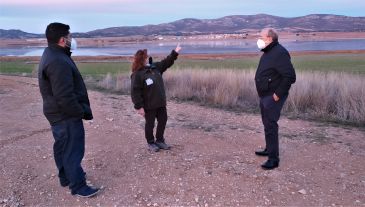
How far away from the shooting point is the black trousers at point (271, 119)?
577 cm

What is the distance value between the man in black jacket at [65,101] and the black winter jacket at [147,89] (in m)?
1.43

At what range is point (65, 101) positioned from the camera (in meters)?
4.61

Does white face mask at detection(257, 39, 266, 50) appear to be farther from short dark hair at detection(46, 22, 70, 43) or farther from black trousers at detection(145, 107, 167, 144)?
short dark hair at detection(46, 22, 70, 43)

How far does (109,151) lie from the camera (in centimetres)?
675

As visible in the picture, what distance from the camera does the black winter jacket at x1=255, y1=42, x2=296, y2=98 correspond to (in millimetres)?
5578

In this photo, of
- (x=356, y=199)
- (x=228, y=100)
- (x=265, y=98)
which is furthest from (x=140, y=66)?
(x=228, y=100)

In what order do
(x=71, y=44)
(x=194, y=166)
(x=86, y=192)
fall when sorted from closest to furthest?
1. (x=71, y=44)
2. (x=86, y=192)
3. (x=194, y=166)

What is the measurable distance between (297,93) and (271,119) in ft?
18.9

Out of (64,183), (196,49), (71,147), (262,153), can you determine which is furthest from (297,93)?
(196,49)

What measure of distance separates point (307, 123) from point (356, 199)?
170 inches

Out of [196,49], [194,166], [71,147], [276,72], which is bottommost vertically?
[196,49]

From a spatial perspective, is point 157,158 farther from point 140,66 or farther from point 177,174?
point 140,66

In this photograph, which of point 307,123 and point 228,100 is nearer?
point 307,123

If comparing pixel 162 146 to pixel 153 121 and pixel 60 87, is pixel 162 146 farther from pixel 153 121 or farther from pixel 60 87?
pixel 60 87
